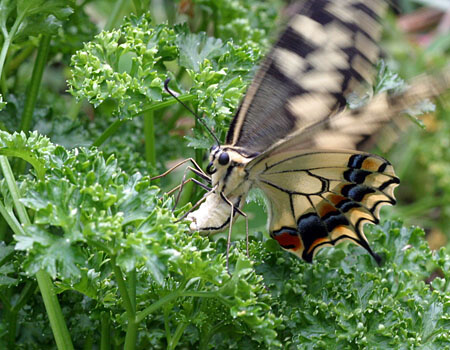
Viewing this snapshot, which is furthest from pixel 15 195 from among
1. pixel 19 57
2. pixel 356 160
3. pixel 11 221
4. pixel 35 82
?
pixel 19 57

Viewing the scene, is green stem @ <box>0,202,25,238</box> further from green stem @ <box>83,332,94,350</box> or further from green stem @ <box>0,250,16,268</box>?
green stem @ <box>83,332,94,350</box>

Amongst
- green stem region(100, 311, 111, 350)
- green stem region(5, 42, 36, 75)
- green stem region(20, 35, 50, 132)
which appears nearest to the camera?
green stem region(100, 311, 111, 350)

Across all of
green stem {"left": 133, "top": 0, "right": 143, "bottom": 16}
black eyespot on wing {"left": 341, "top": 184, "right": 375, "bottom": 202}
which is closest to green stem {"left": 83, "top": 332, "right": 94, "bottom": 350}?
black eyespot on wing {"left": 341, "top": 184, "right": 375, "bottom": 202}

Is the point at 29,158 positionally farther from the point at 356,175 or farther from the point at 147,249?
the point at 356,175

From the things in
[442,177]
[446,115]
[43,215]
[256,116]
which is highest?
[256,116]

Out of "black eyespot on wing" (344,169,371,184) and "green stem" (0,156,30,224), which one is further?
"black eyespot on wing" (344,169,371,184)

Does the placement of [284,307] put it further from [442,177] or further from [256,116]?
[442,177]

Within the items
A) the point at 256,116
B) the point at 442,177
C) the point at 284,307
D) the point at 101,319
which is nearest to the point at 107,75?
the point at 256,116
